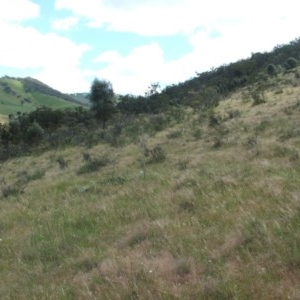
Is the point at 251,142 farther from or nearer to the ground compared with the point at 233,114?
nearer to the ground

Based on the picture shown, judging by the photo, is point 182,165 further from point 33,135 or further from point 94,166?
point 33,135

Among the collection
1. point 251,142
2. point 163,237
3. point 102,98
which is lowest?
point 163,237

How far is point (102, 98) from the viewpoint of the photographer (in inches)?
2021

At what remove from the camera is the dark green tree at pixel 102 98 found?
5091cm

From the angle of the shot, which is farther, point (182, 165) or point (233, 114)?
point (233, 114)

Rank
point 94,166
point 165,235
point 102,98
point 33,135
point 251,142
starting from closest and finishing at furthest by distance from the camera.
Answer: point 165,235
point 251,142
point 94,166
point 102,98
point 33,135

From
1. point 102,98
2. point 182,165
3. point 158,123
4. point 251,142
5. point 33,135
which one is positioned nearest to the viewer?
point 182,165

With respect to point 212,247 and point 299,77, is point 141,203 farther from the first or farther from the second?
point 299,77

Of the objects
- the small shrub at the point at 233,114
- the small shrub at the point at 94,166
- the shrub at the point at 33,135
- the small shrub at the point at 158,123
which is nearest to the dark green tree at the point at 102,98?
the shrub at the point at 33,135

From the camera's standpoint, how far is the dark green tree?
5091cm

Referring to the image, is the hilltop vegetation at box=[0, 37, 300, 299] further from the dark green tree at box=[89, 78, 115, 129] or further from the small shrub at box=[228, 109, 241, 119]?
the dark green tree at box=[89, 78, 115, 129]

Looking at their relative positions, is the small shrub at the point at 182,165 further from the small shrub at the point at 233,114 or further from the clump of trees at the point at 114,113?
the clump of trees at the point at 114,113

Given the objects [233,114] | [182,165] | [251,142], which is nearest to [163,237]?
[182,165]

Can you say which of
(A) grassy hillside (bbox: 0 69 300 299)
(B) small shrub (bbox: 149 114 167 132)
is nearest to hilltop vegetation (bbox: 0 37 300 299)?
(A) grassy hillside (bbox: 0 69 300 299)
